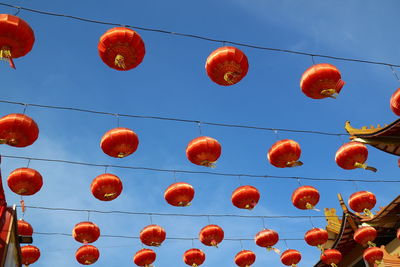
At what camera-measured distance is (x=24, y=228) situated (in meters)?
10.3

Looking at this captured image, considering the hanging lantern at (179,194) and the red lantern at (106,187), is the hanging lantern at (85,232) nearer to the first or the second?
the red lantern at (106,187)

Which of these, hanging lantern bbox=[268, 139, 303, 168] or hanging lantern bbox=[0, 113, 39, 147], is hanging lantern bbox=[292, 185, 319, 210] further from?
hanging lantern bbox=[0, 113, 39, 147]

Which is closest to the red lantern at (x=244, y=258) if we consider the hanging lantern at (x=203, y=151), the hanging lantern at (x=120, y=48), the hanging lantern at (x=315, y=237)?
the hanging lantern at (x=315, y=237)

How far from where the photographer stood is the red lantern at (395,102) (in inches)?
291

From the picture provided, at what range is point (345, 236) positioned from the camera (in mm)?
15117

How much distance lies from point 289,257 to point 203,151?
25.7ft

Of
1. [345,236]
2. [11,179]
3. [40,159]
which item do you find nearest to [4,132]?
[11,179]

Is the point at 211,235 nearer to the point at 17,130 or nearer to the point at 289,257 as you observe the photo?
the point at 289,257

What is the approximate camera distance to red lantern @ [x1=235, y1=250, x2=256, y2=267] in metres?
12.4

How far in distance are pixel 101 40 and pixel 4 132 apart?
2432 millimetres

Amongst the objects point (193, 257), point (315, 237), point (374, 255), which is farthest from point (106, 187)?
point (374, 255)

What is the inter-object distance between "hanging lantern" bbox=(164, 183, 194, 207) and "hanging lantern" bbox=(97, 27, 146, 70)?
12.5ft

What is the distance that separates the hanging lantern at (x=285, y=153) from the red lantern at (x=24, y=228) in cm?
699

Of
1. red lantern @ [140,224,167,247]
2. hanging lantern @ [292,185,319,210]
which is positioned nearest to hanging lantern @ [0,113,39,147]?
red lantern @ [140,224,167,247]
